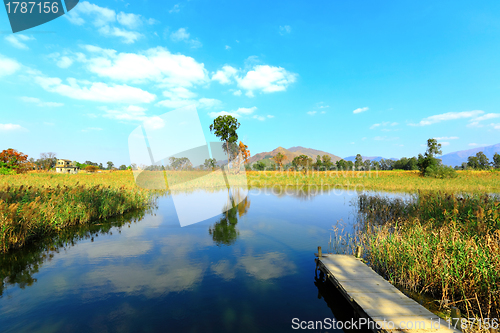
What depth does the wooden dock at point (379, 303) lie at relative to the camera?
493 centimetres

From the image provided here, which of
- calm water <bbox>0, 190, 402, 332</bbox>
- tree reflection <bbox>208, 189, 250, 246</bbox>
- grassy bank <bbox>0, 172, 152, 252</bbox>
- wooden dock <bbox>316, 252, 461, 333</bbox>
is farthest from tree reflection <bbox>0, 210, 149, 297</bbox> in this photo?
wooden dock <bbox>316, 252, 461, 333</bbox>

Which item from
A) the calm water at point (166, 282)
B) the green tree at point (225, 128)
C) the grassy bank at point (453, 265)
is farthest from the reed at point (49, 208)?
the green tree at point (225, 128)

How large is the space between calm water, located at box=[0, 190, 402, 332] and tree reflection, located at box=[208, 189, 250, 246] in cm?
17

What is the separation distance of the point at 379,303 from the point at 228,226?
38.6 feet

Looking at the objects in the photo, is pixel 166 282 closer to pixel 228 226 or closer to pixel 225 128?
pixel 228 226

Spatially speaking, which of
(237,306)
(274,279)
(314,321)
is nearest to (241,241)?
(274,279)

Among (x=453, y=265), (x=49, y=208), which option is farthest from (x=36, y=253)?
(x=453, y=265)

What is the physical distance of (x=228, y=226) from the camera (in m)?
16.6

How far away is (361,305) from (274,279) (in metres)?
3.67

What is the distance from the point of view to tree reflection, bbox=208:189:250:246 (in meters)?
13.7

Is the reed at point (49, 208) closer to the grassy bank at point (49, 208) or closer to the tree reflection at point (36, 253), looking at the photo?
the grassy bank at point (49, 208)

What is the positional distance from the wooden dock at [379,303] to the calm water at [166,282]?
0.82 metres

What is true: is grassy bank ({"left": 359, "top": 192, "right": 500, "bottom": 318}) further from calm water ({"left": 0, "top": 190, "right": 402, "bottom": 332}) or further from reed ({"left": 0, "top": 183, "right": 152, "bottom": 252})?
reed ({"left": 0, "top": 183, "right": 152, "bottom": 252})

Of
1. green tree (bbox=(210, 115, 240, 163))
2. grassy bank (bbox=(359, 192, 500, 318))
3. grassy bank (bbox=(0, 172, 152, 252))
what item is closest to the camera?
grassy bank (bbox=(359, 192, 500, 318))
